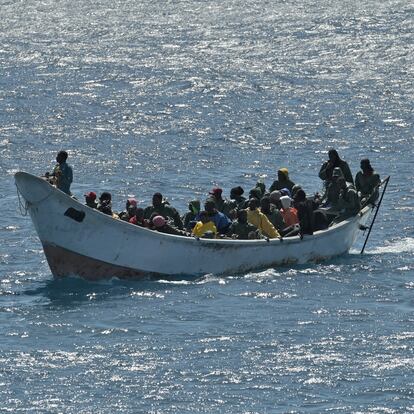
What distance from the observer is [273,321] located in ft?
110

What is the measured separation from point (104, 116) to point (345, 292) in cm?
2970

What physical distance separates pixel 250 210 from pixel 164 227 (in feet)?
7.97

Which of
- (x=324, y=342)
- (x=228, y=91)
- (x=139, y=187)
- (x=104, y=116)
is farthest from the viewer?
(x=228, y=91)

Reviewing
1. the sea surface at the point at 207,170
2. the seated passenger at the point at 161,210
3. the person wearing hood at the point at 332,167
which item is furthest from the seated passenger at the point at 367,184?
the seated passenger at the point at 161,210

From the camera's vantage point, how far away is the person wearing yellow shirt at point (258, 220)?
3762 cm

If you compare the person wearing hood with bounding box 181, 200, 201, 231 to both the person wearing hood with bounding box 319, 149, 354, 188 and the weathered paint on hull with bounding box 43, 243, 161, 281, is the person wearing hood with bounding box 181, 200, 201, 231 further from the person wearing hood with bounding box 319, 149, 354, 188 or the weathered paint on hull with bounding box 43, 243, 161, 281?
the person wearing hood with bounding box 319, 149, 354, 188

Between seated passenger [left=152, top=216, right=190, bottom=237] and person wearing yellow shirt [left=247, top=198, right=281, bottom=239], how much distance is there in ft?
5.99

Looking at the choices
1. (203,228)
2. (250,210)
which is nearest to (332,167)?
(250,210)

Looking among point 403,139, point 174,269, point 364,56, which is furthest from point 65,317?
point 364,56

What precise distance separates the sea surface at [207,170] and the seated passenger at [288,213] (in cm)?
Result: 146

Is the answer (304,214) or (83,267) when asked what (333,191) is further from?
(83,267)

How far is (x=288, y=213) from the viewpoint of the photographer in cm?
3894

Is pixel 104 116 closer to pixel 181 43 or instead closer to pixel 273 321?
pixel 181 43

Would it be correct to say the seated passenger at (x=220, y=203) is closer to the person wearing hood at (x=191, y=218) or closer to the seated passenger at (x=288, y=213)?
the person wearing hood at (x=191, y=218)
